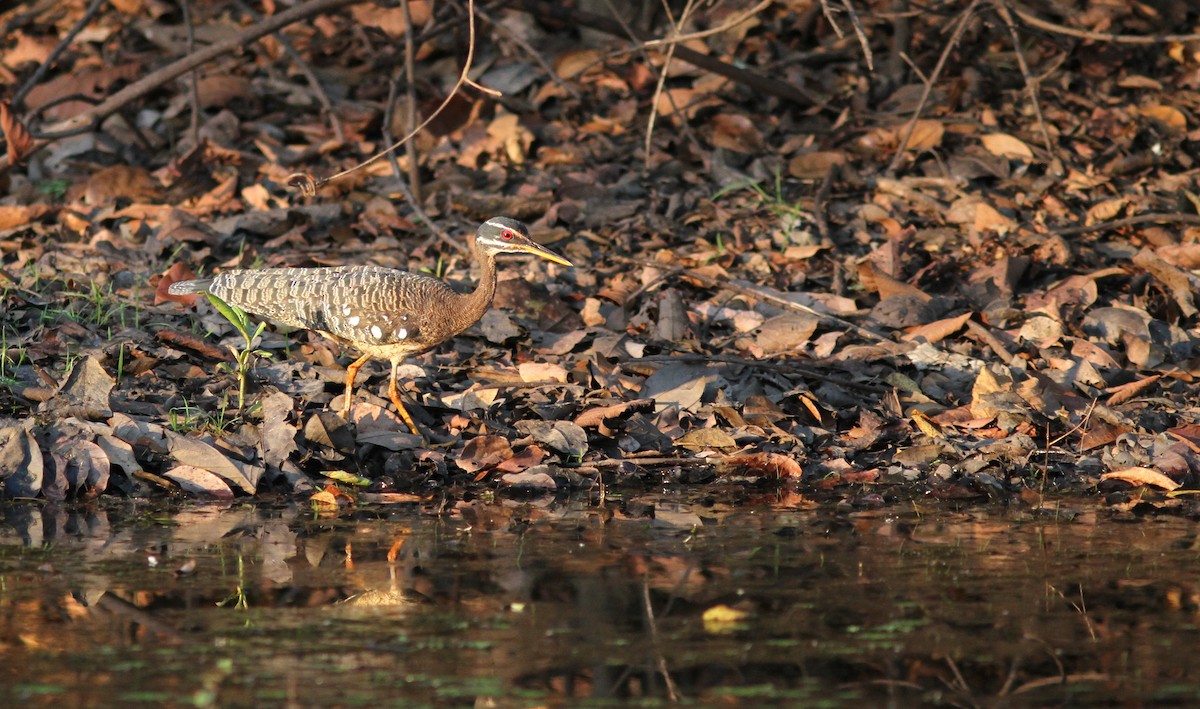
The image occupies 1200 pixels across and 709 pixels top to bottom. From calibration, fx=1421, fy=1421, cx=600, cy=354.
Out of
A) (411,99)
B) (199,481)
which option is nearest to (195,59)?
(411,99)

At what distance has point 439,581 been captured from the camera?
4.98 meters

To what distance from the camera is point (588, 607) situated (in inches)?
184

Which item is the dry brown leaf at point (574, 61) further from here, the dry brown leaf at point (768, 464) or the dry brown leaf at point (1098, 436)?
the dry brown leaf at point (1098, 436)

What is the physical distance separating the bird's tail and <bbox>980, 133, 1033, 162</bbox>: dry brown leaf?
18.4 feet

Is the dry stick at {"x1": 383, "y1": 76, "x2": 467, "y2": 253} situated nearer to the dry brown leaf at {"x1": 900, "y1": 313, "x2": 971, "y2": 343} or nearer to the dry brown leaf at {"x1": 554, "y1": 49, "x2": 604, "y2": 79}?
the dry brown leaf at {"x1": 554, "y1": 49, "x2": 604, "y2": 79}

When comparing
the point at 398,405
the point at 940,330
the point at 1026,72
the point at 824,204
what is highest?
the point at 1026,72

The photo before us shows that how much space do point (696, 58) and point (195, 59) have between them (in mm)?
3359

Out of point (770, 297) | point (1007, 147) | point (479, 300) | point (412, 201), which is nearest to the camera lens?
point (479, 300)

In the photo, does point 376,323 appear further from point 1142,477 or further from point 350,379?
point 1142,477

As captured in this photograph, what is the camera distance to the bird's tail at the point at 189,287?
25.6 ft

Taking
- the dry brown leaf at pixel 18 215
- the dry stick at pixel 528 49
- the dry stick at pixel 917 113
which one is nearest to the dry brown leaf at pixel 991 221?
the dry stick at pixel 917 113

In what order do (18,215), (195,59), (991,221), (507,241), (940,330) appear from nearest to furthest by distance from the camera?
1. (507,241)
2. (940,330)
3. (195,59)
4. (991,221)
5. (18,215)

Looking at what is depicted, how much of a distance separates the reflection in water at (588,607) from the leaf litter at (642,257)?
0.69m

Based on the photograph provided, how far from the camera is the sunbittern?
7.29 metres
